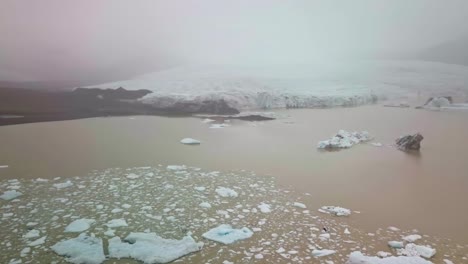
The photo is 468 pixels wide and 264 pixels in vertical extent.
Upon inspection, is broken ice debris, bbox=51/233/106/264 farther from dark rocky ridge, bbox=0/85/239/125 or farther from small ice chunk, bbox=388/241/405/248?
dark rocky ridge, bbox=0/85/239/125

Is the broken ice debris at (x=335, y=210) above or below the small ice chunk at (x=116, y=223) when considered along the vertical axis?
above

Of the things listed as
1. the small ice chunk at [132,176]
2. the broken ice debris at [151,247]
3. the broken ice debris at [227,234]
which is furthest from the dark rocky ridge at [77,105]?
the broken ice debris at [227,234]

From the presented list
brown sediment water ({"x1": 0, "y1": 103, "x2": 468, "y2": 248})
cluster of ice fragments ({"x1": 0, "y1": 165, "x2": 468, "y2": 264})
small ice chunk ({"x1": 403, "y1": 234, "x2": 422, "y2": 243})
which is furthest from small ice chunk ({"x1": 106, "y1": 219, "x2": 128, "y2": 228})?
small ice chunk ({"x1": 403, "y1": 234, "x2": 422, "y2": 243})

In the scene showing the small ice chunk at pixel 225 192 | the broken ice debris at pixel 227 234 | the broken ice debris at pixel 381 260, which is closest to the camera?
the broken ice debris at pixel 381 260

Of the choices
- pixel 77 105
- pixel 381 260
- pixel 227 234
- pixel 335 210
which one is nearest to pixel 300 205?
pixel 335 210

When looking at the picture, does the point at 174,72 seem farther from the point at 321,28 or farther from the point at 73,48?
the point at 321,28

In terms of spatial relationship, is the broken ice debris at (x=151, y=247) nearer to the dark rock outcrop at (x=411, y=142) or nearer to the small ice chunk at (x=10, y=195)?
the small ice chunk at (x=10, y=195)

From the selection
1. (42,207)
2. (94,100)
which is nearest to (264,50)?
(94,100)
